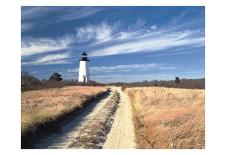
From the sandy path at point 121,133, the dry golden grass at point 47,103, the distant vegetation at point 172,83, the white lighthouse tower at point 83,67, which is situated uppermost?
the white lighthouse tower at point 83,67

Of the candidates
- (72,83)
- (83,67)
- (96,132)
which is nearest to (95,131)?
(96,132)

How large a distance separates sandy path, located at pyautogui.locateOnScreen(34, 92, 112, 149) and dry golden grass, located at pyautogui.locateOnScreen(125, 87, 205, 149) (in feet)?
5.06

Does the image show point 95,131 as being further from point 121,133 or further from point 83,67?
point 83,67

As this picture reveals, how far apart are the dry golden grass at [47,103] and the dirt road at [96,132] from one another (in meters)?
0.45

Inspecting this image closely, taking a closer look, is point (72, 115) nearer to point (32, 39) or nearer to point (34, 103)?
point (34, 103)

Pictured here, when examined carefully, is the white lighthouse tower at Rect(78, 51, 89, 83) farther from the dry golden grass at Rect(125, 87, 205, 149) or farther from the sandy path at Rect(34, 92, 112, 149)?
the dry golden grass at Rect(125, 87, 205, 149)

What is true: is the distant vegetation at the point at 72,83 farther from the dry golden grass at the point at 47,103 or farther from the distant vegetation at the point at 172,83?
the dry golden grass at the point at 47,103

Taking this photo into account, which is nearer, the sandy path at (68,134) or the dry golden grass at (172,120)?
the sandy path at (68,134)

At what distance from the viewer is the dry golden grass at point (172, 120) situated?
42.5 feet

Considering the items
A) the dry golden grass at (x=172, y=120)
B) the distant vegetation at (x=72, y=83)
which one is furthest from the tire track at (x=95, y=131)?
the distant vegetation at (x=72, y=83)

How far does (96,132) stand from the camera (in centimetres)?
1381

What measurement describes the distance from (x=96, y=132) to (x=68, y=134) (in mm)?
699

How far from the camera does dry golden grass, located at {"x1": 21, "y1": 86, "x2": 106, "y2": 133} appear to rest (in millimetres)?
13375
